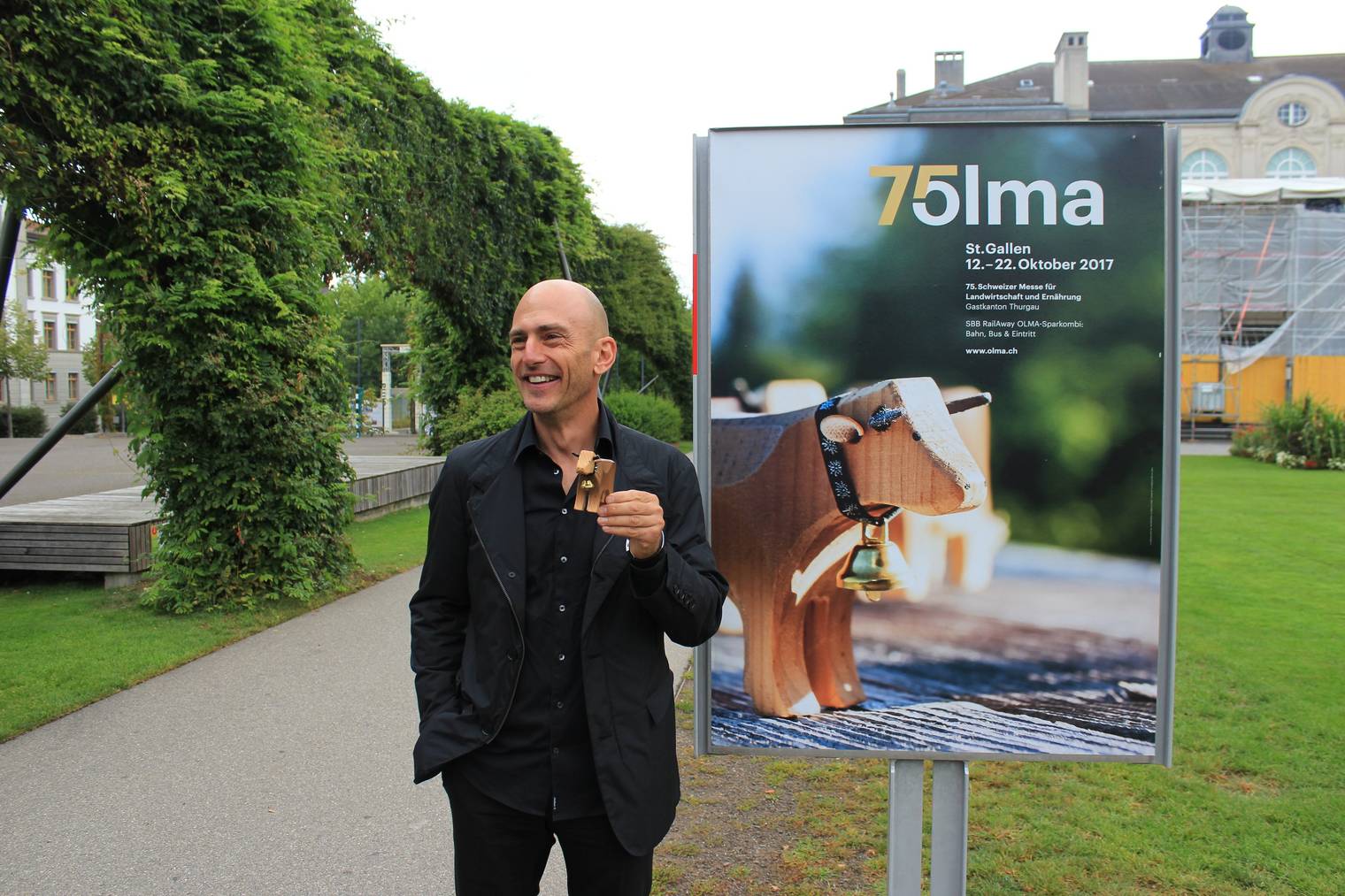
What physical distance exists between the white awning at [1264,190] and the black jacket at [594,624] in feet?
125

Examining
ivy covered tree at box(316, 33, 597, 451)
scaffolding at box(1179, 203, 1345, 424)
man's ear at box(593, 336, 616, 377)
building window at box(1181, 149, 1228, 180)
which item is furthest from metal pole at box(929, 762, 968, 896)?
building window at box(1181, 149, 1228, 180)

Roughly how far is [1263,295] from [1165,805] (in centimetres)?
3684

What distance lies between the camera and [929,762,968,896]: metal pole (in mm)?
2740

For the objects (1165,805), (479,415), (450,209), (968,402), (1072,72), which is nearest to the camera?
(968,402)

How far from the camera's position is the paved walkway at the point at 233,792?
12.7ft

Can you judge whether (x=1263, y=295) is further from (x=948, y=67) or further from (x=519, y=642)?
(x=519, y=642)

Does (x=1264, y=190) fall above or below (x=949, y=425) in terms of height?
Result: above

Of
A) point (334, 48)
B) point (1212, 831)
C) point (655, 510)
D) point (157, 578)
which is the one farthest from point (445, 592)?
point (334, 48)

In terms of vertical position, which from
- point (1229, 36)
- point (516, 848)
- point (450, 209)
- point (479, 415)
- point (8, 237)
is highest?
point (1229, 36)

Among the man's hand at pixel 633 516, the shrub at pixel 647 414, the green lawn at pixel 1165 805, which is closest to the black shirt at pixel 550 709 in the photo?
the man's hand at pixel 633 516

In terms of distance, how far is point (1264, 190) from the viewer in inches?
1443

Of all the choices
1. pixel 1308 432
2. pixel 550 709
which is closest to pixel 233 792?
pixel 550 709

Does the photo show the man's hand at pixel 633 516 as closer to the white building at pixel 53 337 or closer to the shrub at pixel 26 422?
the shrub at pixel 26 422

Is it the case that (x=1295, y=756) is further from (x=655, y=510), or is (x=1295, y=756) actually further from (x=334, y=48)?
(x=334, y=48)
